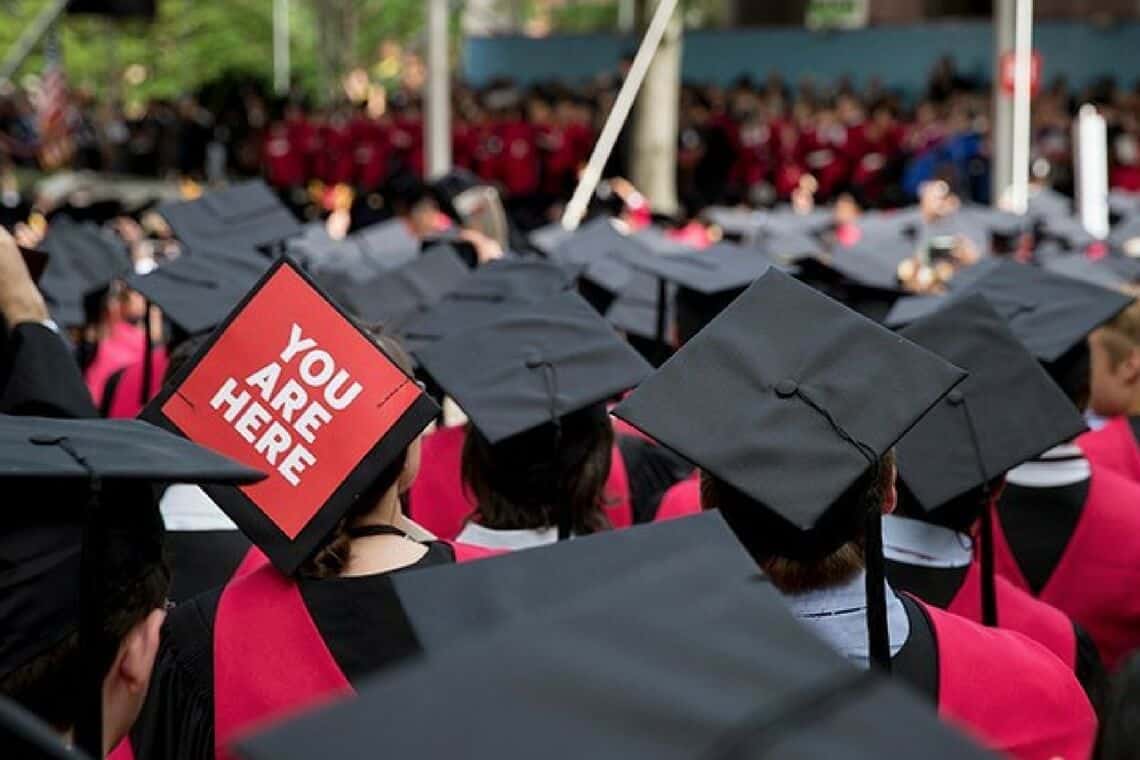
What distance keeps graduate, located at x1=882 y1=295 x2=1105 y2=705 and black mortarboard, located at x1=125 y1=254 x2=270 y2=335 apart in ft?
7.18

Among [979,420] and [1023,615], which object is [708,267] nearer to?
[979,420]

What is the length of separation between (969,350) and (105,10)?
776 inches

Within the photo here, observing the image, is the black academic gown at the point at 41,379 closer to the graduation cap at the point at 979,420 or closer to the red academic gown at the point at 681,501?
the red academic gown at the point at 681,501

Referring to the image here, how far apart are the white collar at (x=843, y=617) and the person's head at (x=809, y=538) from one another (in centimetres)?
1

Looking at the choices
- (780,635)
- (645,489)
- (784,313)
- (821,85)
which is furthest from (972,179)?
(780,635)

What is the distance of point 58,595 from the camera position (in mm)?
2445

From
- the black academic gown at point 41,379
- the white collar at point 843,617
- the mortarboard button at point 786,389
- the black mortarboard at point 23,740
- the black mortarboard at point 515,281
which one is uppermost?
the mortarboard button at point 786,389

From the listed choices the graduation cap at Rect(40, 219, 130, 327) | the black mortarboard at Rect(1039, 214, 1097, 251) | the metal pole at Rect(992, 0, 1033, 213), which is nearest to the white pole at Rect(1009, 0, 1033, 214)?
the metal pole at Rect(992, 0, 1033, 213)

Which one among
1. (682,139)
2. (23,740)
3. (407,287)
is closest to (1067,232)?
(407,287)

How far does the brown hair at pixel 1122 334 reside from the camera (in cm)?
483

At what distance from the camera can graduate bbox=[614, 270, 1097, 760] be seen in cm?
284

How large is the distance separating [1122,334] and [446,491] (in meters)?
1.81

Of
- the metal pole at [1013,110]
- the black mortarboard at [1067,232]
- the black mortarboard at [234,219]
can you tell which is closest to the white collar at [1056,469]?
the black mortarboard at [234,219]

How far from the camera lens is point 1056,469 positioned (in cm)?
416
